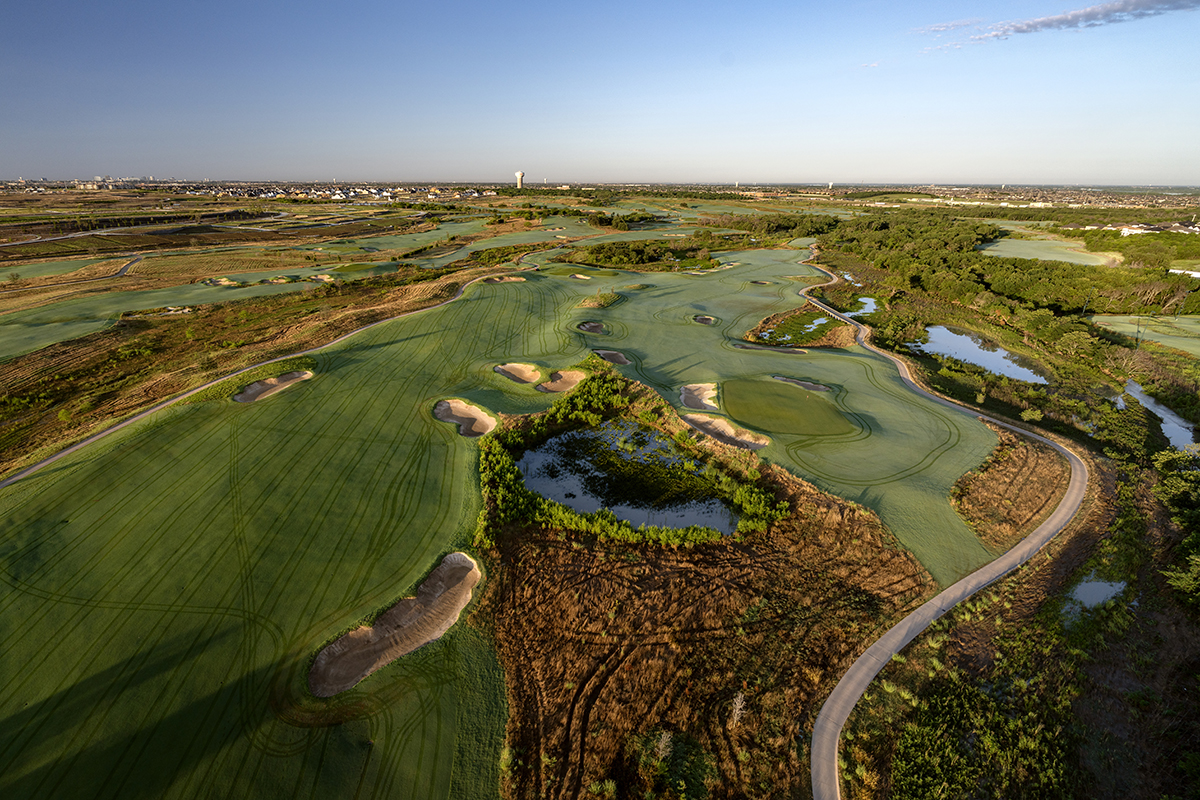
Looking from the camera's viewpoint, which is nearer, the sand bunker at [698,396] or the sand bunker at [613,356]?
the sand bunker at [698,396]

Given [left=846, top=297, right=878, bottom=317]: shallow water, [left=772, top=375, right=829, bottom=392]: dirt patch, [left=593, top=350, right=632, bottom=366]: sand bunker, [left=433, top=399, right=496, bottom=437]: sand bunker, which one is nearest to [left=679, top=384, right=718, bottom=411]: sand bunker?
[left=772, top=375, right=829, bottom=392]: dirt patch

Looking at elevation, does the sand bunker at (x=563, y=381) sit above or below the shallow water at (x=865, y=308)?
below

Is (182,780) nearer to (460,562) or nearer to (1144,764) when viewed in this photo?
(460,562)

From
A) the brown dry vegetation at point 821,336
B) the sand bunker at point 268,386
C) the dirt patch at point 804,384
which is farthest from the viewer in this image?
the brown dry vegetation at point 821,336

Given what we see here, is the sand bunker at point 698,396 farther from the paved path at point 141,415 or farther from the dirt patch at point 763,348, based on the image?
the paved path at point 141,415

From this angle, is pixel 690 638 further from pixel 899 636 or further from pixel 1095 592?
pixel 1095 592

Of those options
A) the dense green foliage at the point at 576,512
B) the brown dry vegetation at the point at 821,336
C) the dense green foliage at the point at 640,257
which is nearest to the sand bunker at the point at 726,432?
the dense green foliage at the point at 576,512

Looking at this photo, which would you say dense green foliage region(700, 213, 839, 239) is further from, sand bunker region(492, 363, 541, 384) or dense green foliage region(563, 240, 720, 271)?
sand bunker region(492, 363, 541, 384)

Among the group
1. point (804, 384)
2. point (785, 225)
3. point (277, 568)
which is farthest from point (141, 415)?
point (785, 225)
